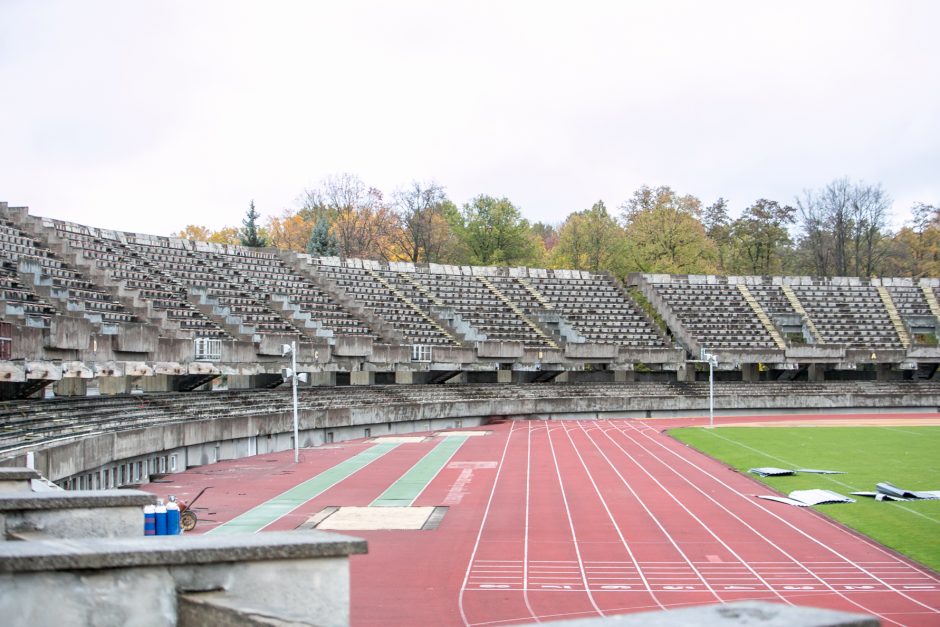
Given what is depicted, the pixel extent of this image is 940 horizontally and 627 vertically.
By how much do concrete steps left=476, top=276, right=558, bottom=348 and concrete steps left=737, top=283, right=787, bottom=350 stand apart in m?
15.1

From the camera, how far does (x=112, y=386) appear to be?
33594 millimetres

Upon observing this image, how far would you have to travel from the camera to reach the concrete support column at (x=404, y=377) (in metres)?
52.5

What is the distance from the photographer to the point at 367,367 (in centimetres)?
4725

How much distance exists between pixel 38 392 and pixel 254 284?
2197 centimetres

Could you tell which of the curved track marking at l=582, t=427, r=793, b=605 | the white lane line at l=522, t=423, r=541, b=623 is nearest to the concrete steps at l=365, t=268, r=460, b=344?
the white lane line at l=522, t=423, r=541, b=623

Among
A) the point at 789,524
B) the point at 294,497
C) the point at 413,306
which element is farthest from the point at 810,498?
the point at 413,306

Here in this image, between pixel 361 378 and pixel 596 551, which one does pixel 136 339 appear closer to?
pixel 596 551

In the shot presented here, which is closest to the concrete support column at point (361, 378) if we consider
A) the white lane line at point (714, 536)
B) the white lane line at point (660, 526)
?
the white lane line at point (660, 526)

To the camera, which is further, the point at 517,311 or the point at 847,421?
the point at 517,311

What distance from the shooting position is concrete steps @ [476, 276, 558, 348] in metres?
58.1

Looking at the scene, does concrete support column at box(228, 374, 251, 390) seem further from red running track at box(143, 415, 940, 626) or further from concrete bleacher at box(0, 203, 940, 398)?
red running track at box(143, 415, 940, 626)

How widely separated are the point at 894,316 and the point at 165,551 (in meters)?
69.6

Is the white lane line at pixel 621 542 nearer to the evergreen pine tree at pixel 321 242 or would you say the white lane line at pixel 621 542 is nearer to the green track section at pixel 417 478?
the green track section at pixel 417 478

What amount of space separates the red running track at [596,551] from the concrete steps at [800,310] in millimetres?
34252
